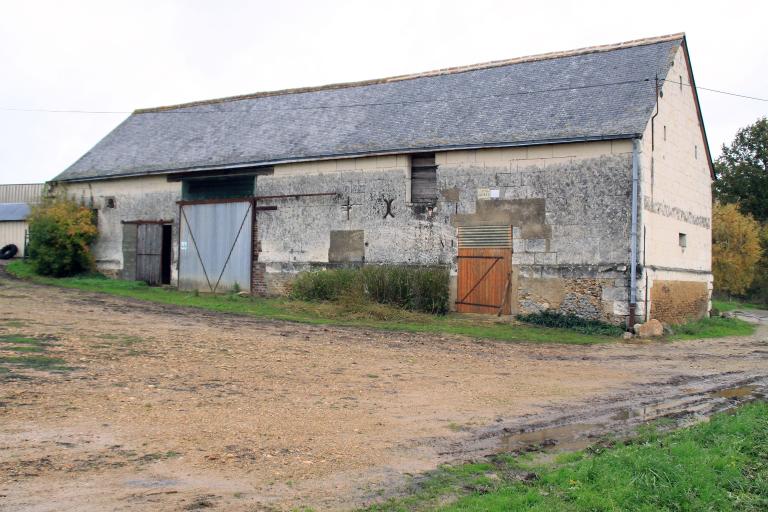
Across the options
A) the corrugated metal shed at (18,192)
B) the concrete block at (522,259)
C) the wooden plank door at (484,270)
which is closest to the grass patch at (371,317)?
the wooden plank door at (484,270)

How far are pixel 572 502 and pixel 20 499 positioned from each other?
3962mm

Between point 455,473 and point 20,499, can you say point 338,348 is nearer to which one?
point 455,473

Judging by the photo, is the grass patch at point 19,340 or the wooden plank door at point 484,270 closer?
the grass patch at point 19,340

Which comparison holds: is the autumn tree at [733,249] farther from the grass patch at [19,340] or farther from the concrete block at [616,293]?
the grass patch at [19,340]

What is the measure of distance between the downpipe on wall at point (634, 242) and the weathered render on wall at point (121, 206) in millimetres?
14998

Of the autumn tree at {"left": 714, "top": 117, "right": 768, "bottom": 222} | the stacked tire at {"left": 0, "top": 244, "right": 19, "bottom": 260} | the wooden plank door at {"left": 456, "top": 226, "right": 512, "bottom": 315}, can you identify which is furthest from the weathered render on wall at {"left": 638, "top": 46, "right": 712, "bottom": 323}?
the stacked tire at {"left": 0, "top": 244, "right": 19, "bottom": 260}

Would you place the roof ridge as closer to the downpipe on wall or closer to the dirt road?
the downpipe on wall

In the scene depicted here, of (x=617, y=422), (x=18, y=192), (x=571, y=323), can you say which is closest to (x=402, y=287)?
(x=571, y=323)

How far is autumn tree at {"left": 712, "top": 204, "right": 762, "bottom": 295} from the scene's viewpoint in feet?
123

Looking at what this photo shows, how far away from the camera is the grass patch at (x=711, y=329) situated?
19.2 m

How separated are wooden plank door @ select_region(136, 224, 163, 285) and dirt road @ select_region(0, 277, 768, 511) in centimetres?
969

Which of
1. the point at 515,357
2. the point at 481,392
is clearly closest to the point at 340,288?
the point at 515,357

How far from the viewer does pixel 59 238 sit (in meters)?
26.2

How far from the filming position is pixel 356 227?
2202 cm
